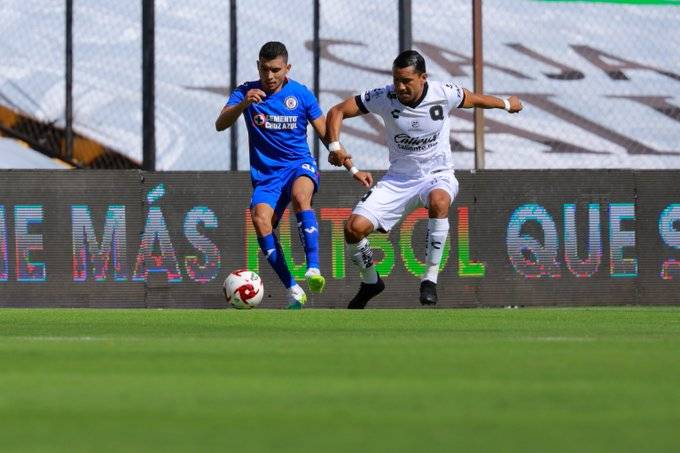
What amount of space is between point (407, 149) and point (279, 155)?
2.91 feet

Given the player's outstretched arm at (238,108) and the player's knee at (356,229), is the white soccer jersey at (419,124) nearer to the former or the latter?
the player's knee at (356,229)

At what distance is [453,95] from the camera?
33.2ft

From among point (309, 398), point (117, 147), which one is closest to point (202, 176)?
point (117, 147)

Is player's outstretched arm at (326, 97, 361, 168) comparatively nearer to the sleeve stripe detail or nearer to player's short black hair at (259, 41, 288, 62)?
the sleeve stripe detail

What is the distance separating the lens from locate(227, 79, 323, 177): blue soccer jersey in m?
10.4

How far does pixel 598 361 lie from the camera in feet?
16.8

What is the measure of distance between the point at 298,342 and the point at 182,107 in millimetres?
10948

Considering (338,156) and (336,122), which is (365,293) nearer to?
(338,156)

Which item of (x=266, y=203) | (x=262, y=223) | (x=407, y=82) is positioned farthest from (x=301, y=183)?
(x=407, y=82)

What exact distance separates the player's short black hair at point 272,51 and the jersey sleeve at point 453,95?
1054mm

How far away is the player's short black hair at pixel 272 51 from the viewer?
33.1ft

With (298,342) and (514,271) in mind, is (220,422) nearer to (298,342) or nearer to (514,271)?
(298,342)

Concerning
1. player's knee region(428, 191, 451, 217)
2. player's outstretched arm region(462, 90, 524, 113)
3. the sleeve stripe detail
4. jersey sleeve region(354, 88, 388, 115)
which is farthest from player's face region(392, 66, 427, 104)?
player's knee region(428, 191, 451, 217)

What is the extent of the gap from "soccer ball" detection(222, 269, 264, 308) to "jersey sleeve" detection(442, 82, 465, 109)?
1.69 m
